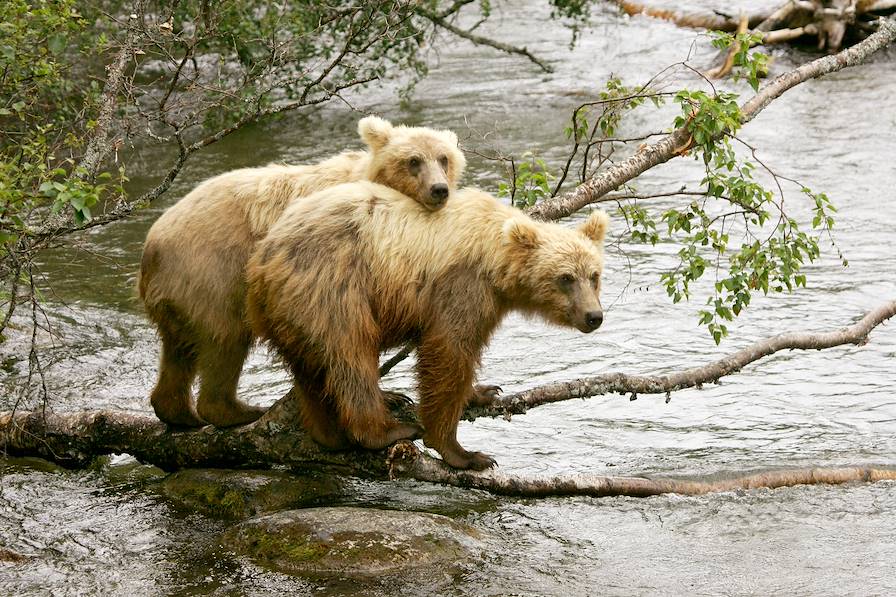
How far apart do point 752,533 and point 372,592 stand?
7.41ft

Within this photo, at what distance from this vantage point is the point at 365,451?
20.2 ft

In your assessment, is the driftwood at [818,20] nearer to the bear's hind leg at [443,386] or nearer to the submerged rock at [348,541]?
the bear's hind leg at [443,386]

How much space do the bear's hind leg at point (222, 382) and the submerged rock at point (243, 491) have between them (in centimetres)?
33

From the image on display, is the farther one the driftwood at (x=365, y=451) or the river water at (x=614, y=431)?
the driftwood at (x=365, y=451)

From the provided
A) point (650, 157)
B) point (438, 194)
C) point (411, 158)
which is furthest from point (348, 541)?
point (650, 157)

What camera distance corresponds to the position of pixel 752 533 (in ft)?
21.3

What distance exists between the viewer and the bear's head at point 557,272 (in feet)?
19.5

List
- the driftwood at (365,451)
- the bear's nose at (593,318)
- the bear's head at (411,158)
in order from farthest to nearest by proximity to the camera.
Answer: the bear's head at (411,158)
the driftwood at (365,451)
the bear's nose at (593,318)

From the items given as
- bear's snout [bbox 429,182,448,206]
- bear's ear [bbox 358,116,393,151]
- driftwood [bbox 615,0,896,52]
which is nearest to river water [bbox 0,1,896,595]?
bear's ear [bbox 358,116,393,151]

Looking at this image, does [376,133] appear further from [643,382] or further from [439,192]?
[643,382]

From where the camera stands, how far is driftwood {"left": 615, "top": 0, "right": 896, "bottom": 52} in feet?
56.7

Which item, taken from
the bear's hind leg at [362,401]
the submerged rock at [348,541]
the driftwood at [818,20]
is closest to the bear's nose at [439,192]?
the bear's hind leg at [362,401]

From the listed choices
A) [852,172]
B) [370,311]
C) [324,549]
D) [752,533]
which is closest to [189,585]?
[324,549]

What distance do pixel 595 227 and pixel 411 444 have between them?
5.05 ft
